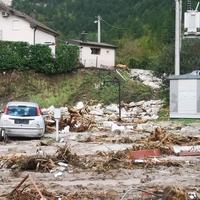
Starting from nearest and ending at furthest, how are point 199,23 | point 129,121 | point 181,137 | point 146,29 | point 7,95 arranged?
point 181,137 < point 129,121 < point 199,23 < point 7,95 < point 146,29

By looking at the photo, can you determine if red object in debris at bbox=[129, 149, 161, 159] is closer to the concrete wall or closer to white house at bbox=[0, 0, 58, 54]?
the concrete wall

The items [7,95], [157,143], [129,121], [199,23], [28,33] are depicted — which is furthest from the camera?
[28,33]

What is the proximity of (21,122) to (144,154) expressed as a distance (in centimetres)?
717

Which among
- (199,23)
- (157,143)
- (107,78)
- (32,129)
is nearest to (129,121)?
(199,23)

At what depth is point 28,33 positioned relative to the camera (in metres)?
64.4

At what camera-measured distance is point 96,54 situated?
6794cm

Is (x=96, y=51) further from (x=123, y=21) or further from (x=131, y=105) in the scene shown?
(x=123, y=21)

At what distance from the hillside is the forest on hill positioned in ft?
64.1

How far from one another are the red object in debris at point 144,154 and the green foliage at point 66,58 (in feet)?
121

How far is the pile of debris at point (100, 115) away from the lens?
104ft

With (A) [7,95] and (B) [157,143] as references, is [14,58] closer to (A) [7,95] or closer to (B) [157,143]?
(A) [7,95]

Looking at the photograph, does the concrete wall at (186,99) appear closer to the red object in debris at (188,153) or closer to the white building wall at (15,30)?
the red object in debris at (188,153)

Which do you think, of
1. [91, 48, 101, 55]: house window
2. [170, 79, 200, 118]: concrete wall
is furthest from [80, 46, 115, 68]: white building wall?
[170, 79, 200, 118]: concrete wall

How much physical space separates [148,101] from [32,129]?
931 inches
